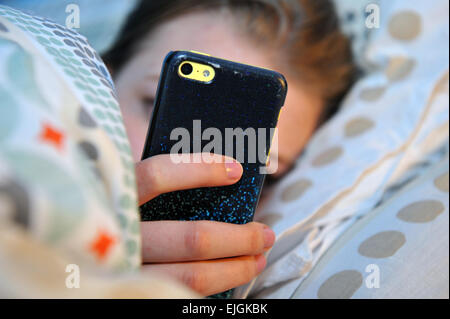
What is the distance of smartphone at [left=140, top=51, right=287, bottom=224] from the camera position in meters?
0.39

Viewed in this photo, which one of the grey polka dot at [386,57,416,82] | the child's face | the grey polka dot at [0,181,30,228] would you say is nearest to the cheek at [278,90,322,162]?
the child's face

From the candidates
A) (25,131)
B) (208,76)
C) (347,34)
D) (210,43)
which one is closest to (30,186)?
(25,131)

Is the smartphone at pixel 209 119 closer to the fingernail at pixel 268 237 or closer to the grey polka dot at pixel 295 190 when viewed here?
the fingernail at pixel 268 237

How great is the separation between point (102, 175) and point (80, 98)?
60 mm

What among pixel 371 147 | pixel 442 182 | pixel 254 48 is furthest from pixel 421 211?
pixel 254 48

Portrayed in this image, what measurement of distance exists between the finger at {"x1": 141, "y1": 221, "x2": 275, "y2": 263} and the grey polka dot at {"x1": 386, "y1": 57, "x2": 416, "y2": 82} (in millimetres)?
511

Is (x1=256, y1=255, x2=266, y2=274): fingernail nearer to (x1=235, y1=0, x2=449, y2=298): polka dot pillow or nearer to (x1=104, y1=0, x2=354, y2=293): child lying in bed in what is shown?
(x1=235, y1=0, x2=449, y2=298): polka dot pillow

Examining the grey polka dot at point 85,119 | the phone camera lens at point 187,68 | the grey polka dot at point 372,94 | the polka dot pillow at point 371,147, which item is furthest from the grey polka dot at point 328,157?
the grey polka dot at point 85,119

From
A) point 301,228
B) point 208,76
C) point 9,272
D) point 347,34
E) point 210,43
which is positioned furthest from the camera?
point 347,34

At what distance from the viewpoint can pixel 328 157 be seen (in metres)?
0.68

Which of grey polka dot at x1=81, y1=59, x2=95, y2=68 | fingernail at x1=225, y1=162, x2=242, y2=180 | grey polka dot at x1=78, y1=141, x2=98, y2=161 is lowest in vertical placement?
fingernail at x1=225, y1=162, x2=242, y2=180

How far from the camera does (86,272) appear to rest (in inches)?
7.5

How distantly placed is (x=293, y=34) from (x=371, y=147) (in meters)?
0.29

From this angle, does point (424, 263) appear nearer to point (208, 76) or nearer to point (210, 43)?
point (208, 76)
